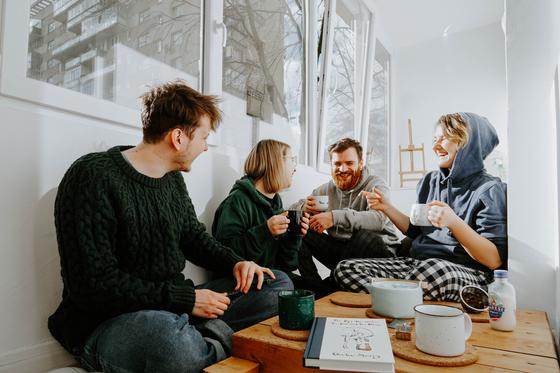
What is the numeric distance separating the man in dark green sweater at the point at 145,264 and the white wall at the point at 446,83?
13.3 ft

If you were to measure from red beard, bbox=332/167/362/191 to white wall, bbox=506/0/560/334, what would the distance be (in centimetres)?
91

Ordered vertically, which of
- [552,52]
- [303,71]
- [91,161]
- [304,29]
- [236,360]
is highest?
[304,29]

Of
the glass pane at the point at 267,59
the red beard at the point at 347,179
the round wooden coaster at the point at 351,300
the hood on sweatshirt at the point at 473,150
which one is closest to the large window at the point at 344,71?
the glass pane at the point at 267,59

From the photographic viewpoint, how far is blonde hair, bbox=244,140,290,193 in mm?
1874

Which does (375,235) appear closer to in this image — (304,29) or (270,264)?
(270,264)

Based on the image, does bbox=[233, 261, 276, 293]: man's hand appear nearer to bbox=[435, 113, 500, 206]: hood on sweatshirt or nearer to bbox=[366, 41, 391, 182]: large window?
bbox=[435, 113, 500, 206]: hood on sweatshirt

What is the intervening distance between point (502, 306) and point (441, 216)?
43 cm

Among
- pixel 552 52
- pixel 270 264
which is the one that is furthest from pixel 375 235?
pixel 552 52

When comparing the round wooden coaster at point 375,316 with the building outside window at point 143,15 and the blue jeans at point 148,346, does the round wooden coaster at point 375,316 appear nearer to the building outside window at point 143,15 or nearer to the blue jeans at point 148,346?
the blue jeans at point 148,346

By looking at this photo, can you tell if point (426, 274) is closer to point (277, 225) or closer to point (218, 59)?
point (277, 225)

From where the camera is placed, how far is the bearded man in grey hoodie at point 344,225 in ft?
6.64

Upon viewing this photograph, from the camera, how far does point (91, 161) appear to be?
110cm

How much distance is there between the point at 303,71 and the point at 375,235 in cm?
142

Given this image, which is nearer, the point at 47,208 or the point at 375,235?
the point at 47,208
